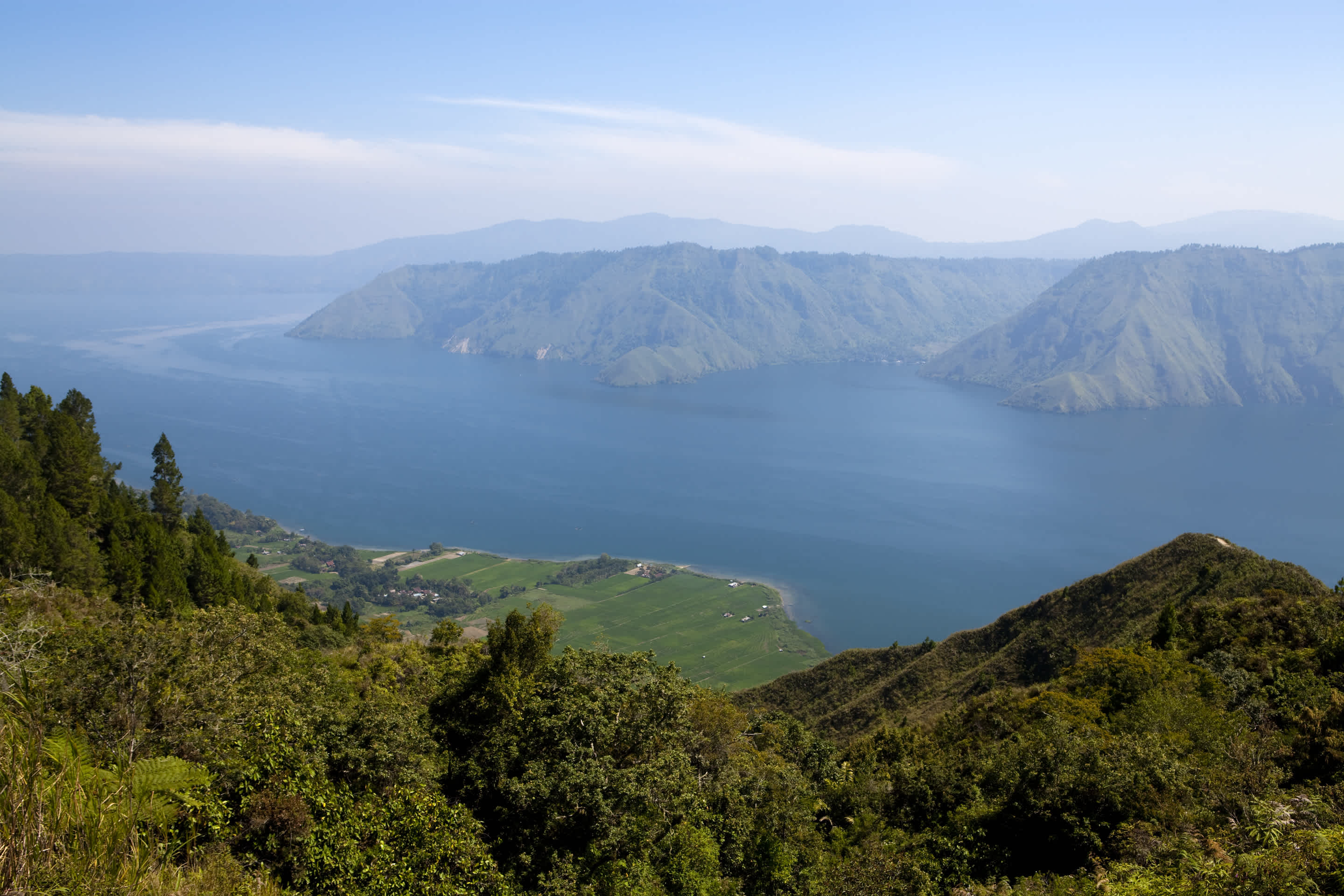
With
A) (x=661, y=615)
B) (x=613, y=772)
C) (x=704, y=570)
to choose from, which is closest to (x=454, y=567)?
(x=661, y=615)


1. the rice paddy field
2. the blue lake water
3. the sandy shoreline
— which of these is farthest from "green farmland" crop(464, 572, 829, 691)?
the blue lake water

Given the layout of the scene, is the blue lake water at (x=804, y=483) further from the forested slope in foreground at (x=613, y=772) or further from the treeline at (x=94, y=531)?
the forested slope in foreground at (x=613, y=772)

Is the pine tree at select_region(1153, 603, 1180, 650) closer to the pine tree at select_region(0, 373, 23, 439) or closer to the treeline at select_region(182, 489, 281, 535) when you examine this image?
the pine tree at select_region(0, 373, 23, 439)

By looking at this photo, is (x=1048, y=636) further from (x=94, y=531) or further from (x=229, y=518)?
(x=229, y=518)

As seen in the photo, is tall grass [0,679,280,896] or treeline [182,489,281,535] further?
treeline [182,489,281,535]

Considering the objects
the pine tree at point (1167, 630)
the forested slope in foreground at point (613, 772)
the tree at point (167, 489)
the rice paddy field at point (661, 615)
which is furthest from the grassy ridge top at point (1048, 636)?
the tree at point (167, 489)
